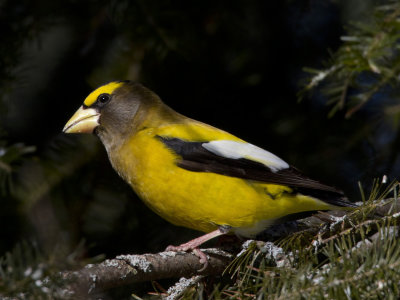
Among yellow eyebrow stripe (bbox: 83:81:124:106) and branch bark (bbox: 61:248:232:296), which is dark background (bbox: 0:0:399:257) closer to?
yellow eyebrow stripe (bbox: 83:81:124:106)

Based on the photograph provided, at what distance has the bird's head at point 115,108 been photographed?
3.08 metres

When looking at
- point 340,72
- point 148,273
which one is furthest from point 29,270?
point 340,72

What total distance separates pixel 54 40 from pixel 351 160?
201 centimetres

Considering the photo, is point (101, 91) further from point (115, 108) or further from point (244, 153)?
point (244, 153)

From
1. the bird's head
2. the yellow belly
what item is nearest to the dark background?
the bird's head

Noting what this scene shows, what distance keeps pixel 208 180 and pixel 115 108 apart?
944mm

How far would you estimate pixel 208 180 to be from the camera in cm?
263

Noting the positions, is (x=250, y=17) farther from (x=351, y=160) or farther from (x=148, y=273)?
(x=148, y=273)

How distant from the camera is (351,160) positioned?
10.4ft

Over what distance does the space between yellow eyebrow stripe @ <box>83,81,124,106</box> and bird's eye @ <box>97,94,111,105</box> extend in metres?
0.03

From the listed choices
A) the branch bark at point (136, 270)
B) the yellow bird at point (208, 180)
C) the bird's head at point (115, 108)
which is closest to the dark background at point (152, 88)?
the bird's head at point (115, 108)

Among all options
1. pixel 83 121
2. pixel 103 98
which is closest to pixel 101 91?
pixel 103 98

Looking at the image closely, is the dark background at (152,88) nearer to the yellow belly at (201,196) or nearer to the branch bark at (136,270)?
the yellow belly at (201,196)

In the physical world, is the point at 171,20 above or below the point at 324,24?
above
